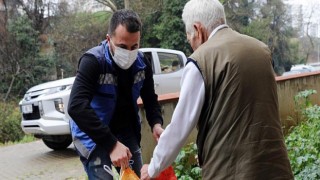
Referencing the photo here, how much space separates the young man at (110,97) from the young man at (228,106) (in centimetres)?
47

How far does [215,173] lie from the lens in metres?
1.77

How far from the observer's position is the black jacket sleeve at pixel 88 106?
6.89ft

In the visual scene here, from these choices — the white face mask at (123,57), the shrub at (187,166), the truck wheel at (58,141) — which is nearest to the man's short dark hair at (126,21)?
the white face mask at (123,57)

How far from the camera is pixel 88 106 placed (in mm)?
2119

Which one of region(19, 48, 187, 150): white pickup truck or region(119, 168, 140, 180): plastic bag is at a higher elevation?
region(119, 168, 140, 180): plastic bag

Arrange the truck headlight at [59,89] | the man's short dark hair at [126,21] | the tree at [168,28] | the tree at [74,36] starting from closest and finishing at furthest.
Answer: the man's short dark hair at [126,21], the truck headlight at [59,89], the tree at [74,36], the tree at [168,28]

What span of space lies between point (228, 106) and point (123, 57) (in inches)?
32.2

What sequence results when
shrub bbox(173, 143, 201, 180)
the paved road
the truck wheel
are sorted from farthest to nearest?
the truck wheel → the paved road → shrub bbox(173, 143, 201, 180)

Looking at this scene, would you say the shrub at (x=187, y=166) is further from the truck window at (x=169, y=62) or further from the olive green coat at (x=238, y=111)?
the truck window at (x=169, y=62)

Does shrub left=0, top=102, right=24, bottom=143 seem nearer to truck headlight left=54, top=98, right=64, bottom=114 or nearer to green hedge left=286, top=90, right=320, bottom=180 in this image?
truck headlight left=54, top=98, right=64, bottom=114

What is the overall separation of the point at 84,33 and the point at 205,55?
73.4ft

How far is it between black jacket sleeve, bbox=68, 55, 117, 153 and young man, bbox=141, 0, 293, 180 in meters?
0.44

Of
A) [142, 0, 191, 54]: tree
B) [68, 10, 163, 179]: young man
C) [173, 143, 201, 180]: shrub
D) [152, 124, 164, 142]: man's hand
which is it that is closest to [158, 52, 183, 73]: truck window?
[173, 143, 201, 180]: shrub

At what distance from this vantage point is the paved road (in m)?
6.02
